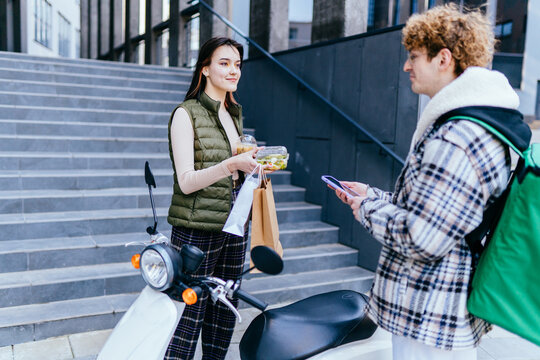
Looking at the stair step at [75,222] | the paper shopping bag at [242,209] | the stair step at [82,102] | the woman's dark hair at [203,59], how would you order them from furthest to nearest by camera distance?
1. the stair step at [82,102]
2. the stair step at [75,222]
3. the woman's dark hair at [203,59]
4. the paper shopping bag at [242,209]

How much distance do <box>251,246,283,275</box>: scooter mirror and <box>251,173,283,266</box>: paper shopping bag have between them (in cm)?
51

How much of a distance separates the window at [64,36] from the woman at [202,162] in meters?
30.4

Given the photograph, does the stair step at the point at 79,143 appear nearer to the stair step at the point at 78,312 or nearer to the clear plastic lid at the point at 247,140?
the stair step at the point at 78,312

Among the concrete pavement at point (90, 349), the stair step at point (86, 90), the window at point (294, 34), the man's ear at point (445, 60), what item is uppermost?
the window at point (294, 34)

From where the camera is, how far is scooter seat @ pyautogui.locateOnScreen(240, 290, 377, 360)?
154 centimetres

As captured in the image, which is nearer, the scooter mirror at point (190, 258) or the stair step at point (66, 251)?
the scooter mirror at point (190, 258)

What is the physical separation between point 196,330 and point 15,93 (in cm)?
477

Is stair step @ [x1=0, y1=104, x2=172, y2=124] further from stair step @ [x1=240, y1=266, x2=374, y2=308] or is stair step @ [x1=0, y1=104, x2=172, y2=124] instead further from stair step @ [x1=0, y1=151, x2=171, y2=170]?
stair step @ [x1=240, y1=266, x2=374, y2=308]

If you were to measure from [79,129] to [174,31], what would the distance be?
7.90 metres

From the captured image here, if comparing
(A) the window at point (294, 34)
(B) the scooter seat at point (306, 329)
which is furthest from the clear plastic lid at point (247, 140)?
(A) the window at point (294, 34)

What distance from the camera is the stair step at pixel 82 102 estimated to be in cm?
570

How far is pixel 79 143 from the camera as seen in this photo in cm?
527

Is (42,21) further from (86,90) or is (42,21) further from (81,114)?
(81,114)

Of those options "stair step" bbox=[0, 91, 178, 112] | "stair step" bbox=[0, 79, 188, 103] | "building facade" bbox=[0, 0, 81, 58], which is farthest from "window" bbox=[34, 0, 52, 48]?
"stair step" bbox=[0, 91, 178, 112]
